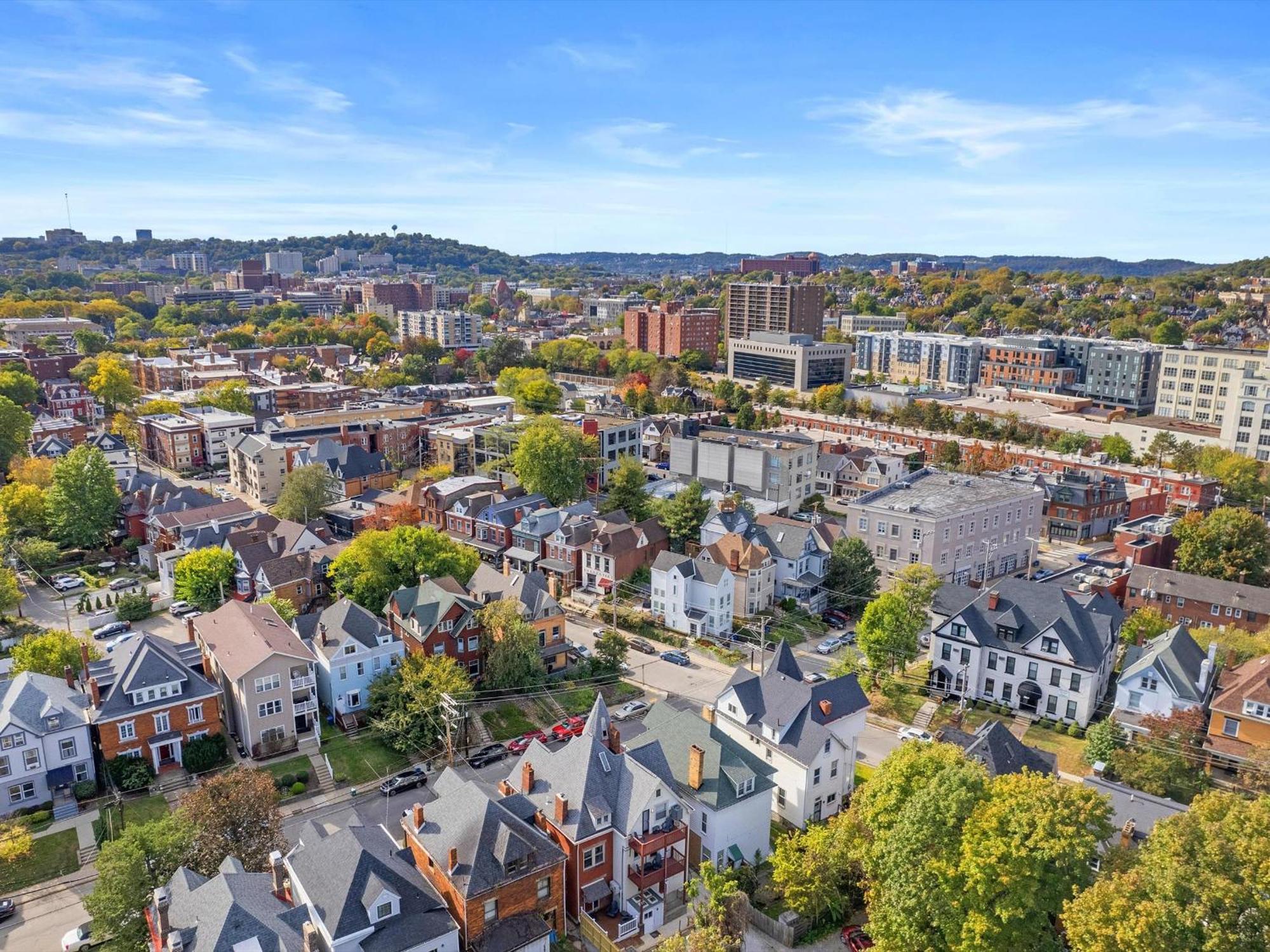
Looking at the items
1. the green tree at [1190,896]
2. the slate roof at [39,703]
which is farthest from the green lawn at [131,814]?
the green tree at [1190,896]

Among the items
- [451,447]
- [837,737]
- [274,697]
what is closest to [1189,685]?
[837,737]

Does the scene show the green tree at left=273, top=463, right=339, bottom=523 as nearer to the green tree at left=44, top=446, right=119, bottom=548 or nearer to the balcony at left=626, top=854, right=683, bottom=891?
the green tree at left=44, top=446, right=119, bottom=548

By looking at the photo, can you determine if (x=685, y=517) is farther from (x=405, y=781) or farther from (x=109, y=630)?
(x=109, y=630)

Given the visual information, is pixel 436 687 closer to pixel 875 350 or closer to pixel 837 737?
pixel 837 737

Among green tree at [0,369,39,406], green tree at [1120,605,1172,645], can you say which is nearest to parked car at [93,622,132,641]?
green tree at [1120,605,1172,645]

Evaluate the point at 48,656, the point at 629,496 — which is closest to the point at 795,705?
the point at 48,656
